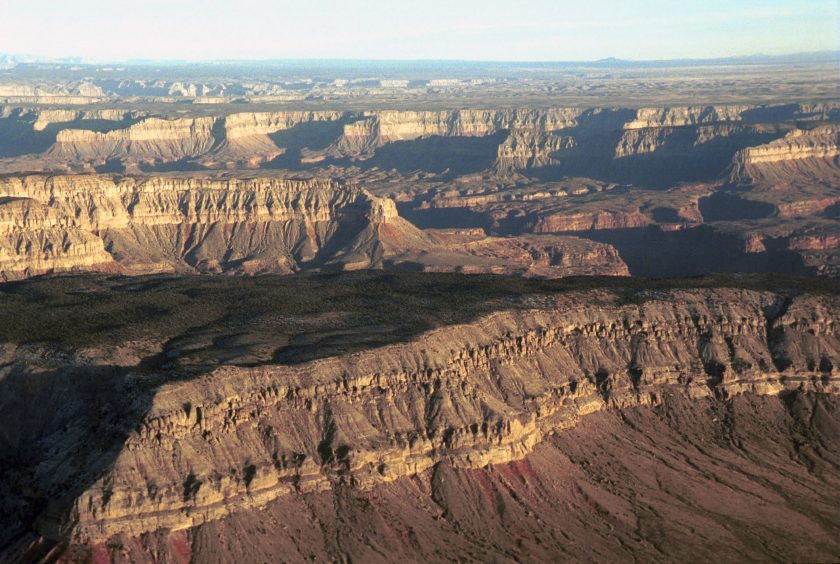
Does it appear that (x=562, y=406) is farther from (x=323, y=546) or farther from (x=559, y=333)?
(x=323, y=546)

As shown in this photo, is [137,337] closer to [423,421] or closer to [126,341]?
[126,341]

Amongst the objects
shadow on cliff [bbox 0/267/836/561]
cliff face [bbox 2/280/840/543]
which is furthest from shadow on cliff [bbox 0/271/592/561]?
cliff face [bbox 2/280/840/543]

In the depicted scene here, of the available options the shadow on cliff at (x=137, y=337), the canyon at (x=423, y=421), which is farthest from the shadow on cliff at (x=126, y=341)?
the canyon at (x=423, y=421)

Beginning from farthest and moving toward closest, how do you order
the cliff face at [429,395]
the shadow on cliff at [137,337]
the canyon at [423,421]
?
1. the shadow on cliff at [137,337]
2. the canyon at [423,421]
3. the cliff face at [429,395]

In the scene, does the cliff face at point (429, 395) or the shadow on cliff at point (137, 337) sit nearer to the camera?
the cliff face at point (429, 395)

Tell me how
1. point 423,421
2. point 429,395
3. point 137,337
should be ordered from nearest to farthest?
point 423,421 → point 429,395 → point 137,337

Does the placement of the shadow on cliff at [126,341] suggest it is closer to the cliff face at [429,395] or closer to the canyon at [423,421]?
the canyon at [423,421]

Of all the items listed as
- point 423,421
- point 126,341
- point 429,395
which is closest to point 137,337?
point 126,341

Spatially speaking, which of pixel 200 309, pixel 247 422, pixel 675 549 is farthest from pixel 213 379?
pixel 675 549

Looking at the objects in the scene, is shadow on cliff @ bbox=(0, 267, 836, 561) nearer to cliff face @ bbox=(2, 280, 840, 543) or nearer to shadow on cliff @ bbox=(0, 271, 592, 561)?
shadow on cliff @ bbox=(0, 271, 592, 561)
